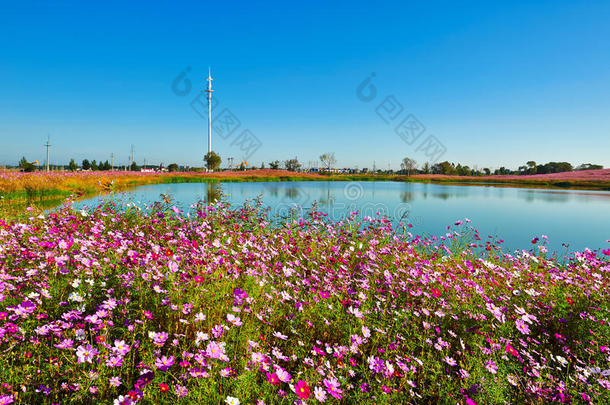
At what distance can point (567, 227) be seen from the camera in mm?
11250

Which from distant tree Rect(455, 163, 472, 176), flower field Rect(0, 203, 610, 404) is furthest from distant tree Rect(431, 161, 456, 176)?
flower field Rect(0, 203, 610, 404)

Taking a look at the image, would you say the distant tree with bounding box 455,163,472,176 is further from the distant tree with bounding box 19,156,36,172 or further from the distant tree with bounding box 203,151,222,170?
the distant tree with bounding box 19,156,36,172

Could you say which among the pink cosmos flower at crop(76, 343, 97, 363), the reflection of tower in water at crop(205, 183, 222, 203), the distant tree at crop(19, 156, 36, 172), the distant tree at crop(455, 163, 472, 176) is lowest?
the pink cosmos flower at crop(76, 343, 97, 363)

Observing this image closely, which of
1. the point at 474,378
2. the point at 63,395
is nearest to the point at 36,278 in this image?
the point at 63,395

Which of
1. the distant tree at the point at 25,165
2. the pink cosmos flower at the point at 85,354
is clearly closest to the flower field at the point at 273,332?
the pink cosmos flower at the point at 85,354

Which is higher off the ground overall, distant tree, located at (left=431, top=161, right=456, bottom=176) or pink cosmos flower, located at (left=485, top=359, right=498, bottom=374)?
distant tree, located at (left=431, top=161, right=456, bottom=176)

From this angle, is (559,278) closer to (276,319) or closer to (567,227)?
(276,319)

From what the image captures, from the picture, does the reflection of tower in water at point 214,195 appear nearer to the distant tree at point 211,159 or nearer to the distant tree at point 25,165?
the distant tree at point 211,159

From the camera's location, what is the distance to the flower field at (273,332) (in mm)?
1730

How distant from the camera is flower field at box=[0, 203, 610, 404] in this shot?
5.68 ft

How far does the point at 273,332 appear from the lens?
2484 millimetres

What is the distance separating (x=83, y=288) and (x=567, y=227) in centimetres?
1524

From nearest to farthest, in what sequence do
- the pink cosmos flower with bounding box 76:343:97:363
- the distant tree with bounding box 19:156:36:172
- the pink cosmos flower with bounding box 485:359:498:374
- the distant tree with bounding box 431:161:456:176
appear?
the pink cosmos flower with bounding box 76:343:97:363 < the pink cosmos flower with bounding box 485:359:498:374 < the distant tree with bounding box 19:156:36:172 < the distant tree with bounding box 431:161:456:176

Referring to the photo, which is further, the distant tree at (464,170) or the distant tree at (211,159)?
A: the distant tree at (464,170)
